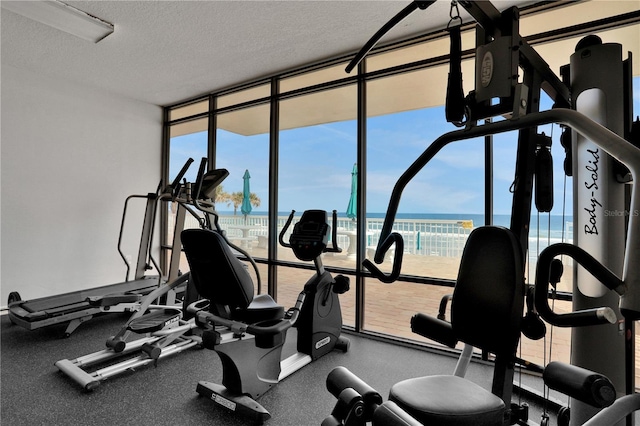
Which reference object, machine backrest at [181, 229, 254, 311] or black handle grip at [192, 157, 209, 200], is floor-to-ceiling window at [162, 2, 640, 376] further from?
machine backrest at [181, 229, 254, 311]

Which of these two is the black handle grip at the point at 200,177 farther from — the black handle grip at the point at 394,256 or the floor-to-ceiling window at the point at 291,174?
the black handle grip at the point at 394,256

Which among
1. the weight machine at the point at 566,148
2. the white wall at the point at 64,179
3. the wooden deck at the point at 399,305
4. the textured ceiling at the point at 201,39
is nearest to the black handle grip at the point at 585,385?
the weight machine at the point at 566,148

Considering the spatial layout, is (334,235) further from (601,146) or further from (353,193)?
(601,146)

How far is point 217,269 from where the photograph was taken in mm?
2172

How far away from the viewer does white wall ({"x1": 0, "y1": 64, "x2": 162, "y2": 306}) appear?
413 centimetres

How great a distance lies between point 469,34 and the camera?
125 inches

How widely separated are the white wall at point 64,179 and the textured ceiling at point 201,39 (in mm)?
409

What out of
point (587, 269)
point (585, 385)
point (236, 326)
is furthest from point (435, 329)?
point (236, 326)

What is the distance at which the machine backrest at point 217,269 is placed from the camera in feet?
6.98

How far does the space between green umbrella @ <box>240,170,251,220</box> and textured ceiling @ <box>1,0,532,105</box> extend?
1517 millimetres

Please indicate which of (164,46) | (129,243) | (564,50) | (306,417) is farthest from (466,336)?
(129,243)

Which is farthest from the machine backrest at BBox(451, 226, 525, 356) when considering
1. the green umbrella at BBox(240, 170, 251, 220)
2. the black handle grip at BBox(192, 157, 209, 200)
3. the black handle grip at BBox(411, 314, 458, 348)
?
the green umbrella at BBox(240, 170, 251, 220)

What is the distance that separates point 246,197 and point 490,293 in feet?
15.9

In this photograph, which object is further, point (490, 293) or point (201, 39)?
point (201, 39)
